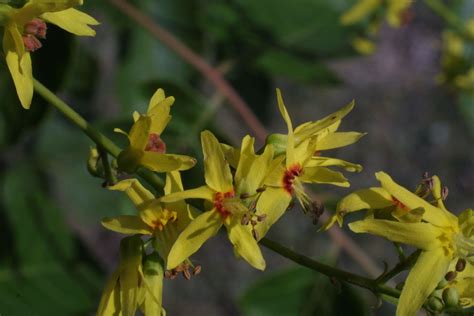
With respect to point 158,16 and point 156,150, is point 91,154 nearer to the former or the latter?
point 156,150

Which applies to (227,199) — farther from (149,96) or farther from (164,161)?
(149,96)

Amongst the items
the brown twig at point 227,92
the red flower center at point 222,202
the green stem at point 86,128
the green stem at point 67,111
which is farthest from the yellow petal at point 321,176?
the brown twig at point 227,92

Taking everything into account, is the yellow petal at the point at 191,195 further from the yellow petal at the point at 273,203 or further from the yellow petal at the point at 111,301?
the yellow petal at the point at 111,301

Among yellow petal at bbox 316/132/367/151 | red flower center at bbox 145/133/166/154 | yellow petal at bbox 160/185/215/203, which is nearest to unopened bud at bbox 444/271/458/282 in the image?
yellow petal at bbox 316/132/367/151

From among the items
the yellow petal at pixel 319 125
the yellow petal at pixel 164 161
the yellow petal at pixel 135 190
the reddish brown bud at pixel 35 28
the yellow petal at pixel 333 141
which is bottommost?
the yellow petal at pixel 135 190

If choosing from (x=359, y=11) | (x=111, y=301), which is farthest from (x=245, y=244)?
(x=359, y=11)

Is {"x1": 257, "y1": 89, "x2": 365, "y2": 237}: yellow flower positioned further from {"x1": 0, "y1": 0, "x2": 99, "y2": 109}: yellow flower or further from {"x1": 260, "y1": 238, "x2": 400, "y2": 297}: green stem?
{"x1": 0, "y1": 0, "x2": 99, "y2": 109}: yellow flower
